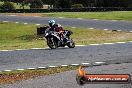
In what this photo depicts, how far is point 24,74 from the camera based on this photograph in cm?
1054

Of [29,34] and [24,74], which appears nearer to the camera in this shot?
[24,74]

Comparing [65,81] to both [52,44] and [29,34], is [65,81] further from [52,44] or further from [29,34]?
[29,34]

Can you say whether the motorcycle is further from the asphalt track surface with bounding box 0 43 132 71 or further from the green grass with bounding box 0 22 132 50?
the green grass with bounding box 0 22 132 50

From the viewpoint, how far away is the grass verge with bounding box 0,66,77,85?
963 centimetres

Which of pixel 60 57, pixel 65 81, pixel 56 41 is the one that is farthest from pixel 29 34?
pixel 65 81

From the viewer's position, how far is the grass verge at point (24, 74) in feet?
31.6

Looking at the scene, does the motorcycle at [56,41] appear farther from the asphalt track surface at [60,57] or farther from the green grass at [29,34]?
the green grass at [29,34]

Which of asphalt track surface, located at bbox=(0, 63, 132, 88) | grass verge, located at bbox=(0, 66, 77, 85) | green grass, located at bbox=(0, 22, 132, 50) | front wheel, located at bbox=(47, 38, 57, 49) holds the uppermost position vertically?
asphalt track surface, located at bbox=(0, 63, 132, 88)

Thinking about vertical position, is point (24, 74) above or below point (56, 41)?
above

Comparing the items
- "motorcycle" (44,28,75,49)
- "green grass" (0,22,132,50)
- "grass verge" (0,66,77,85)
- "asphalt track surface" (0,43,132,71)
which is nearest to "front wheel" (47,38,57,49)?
"motorcycle" (44,28,75,49)

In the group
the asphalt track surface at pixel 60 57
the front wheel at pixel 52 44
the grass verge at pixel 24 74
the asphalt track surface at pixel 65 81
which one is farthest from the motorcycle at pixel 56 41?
the asphalt track surface at pixel 65 81

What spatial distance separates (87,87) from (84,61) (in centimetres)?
538

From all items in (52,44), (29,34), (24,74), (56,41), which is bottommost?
(29,34)

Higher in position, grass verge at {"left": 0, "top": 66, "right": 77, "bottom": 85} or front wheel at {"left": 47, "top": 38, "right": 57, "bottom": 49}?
grass verge at {"left": 0, "top": 66, "right": 77, "bottom": 85}
